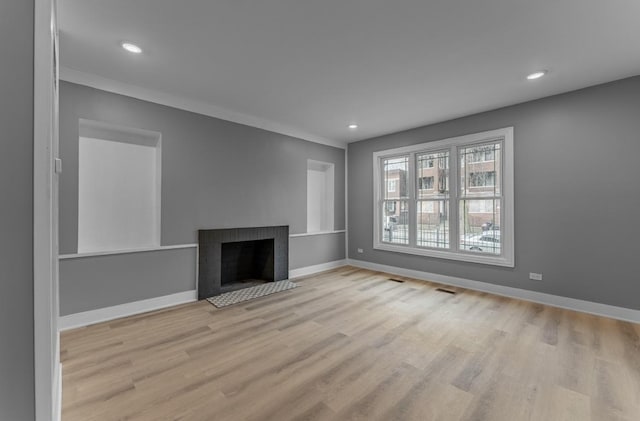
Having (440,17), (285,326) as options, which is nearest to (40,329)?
(285,326)

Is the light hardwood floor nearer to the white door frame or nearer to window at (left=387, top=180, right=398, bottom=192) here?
the white door frame

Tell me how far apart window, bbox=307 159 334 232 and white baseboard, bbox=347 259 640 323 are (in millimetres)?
1578

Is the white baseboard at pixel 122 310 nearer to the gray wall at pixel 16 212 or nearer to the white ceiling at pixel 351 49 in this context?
the gray wall at pixel 16 212

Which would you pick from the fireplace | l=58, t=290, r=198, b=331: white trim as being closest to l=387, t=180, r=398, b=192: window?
the fireplace

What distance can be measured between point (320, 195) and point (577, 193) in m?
4.03

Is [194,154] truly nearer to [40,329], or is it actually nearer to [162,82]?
[162,82]

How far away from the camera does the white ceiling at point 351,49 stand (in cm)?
204

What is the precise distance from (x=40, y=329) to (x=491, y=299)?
451 cm

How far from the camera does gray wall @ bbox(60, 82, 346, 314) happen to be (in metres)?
2.90

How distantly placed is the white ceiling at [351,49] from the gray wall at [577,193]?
1.00 ft

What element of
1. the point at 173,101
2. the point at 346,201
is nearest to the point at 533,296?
the point at 346,201

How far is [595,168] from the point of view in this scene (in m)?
3.31

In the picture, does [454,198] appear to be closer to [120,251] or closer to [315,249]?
[315,249]

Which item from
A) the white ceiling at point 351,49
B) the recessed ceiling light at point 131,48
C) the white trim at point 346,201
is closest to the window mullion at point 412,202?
the white ceiling at point 351,49
